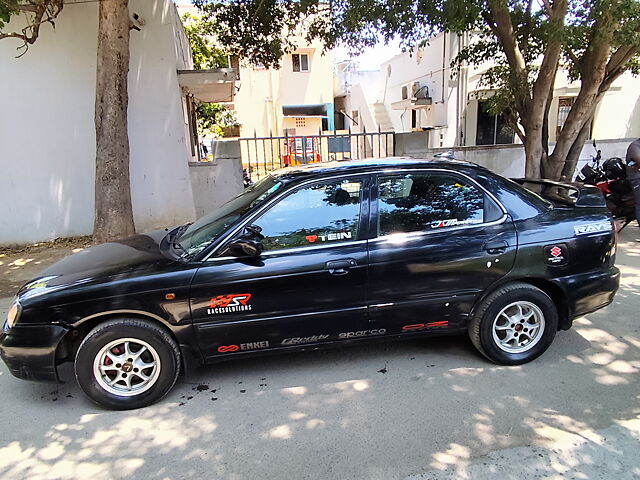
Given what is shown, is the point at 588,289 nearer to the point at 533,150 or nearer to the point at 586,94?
the point at 533,150

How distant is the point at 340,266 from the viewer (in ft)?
10.2

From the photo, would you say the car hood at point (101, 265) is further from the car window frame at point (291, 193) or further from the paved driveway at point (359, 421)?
the paved driveway at point (359, 421)

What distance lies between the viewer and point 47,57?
24.7 ft

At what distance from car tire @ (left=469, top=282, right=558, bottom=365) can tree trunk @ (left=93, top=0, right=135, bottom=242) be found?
495 cm

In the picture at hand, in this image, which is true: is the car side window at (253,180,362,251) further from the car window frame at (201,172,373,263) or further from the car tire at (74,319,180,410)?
the car tire at (74,319,180,410)

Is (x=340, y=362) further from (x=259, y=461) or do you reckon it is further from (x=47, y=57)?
(x=47, y=57)

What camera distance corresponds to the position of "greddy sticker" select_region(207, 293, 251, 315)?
9.90ft

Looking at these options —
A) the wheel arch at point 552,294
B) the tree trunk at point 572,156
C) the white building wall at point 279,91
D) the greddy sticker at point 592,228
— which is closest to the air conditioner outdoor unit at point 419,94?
the tree trunk at point 572,156

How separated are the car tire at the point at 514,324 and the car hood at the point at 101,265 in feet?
7.81

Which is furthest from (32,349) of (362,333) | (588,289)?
(588,289)

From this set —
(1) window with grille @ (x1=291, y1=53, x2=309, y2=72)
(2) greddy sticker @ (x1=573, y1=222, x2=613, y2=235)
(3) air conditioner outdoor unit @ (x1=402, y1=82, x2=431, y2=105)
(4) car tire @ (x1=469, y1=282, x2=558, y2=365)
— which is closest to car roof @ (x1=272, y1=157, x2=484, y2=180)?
(2) greddy sticker @ (x1=573, y1=222, x2=613, y2=235)

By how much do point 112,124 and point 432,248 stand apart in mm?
4951

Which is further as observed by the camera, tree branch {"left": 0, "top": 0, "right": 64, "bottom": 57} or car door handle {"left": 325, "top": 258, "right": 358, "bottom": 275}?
tree branch {"left": 0, "top": 0, "right": 64, "bottom": 57}

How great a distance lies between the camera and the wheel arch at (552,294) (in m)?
3.36
